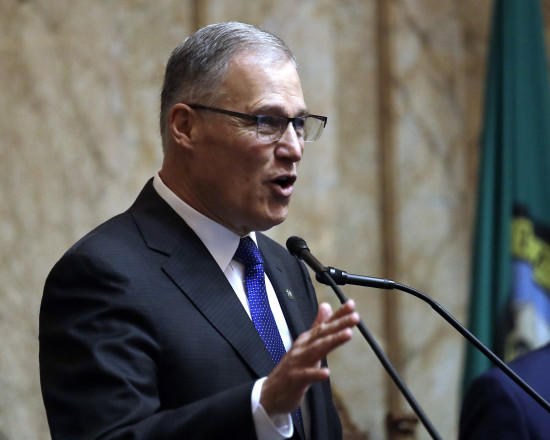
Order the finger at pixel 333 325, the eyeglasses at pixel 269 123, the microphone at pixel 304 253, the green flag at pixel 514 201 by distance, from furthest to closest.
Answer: the green flag at pixel 514 201, the eyeglasses at pixel 269 123, the microphone at pixel 304 253, the finger at pixel 333 325

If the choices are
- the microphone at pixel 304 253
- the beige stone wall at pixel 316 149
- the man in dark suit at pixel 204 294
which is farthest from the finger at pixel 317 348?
the beige stone wall at pixel 316 149

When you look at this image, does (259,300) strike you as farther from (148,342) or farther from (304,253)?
(148,342)

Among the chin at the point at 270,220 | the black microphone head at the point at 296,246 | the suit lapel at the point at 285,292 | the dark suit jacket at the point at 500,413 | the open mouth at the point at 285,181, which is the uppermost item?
the open mouth at the point at 285,181

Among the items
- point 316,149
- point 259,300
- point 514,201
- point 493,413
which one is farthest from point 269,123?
point 514,201

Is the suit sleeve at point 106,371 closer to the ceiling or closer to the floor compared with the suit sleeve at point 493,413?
closer to the ceiling

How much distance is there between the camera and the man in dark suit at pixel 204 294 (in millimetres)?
1786

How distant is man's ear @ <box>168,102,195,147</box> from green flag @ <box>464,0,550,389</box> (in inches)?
101

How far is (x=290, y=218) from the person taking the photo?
164 inches

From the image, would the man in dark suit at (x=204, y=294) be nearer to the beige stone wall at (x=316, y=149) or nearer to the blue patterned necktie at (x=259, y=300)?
the blue patterned necktie at (x=259, y=300)

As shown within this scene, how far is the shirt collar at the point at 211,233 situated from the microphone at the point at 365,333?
9.1 inches

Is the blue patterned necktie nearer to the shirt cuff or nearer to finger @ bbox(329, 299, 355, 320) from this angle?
the shirt cuff

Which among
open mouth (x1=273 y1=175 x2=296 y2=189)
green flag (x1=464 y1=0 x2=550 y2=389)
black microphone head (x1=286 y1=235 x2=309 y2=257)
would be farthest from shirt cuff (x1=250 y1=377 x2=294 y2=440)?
green flag (x1=464 y1=0 x2=550 y2=389)

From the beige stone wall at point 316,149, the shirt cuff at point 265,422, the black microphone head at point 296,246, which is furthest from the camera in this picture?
the beige stone wall at point 316,149

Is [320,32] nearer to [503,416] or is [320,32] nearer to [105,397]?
[503,416]
